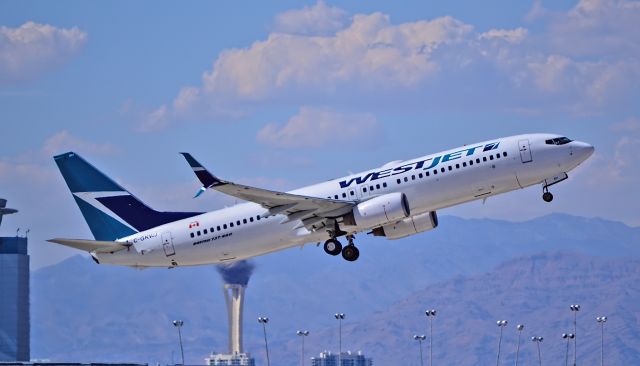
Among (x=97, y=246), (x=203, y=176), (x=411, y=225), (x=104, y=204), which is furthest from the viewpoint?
(x=104, y=204)

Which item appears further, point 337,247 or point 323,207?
point 337,247

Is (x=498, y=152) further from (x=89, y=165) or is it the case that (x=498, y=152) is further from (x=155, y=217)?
(x=89, y=165)

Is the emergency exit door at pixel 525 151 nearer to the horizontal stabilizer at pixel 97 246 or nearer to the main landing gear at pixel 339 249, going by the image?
the main landing gear at pixel 339 249

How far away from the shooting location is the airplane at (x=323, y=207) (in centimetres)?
8769

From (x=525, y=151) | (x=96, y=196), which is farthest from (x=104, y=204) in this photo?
(x=525, y=151)

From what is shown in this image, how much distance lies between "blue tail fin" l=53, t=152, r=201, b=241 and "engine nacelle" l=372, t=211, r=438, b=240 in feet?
43.8

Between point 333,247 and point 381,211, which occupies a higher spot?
point 381,211

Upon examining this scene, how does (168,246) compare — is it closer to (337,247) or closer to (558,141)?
(337,247)

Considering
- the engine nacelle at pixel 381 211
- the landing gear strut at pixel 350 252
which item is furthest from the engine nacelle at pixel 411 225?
the engine nacelle at pixel 381 211

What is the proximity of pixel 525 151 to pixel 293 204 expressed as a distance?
15.1 m

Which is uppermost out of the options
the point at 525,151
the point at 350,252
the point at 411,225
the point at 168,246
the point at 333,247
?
the point at 525,151

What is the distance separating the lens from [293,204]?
90188 millimetres

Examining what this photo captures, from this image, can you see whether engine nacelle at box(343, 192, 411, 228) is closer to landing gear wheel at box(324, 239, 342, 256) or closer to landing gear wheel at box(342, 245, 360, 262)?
landing gear wheel at box(324, 239, 342, 256)

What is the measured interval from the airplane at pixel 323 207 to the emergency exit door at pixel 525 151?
6cm
